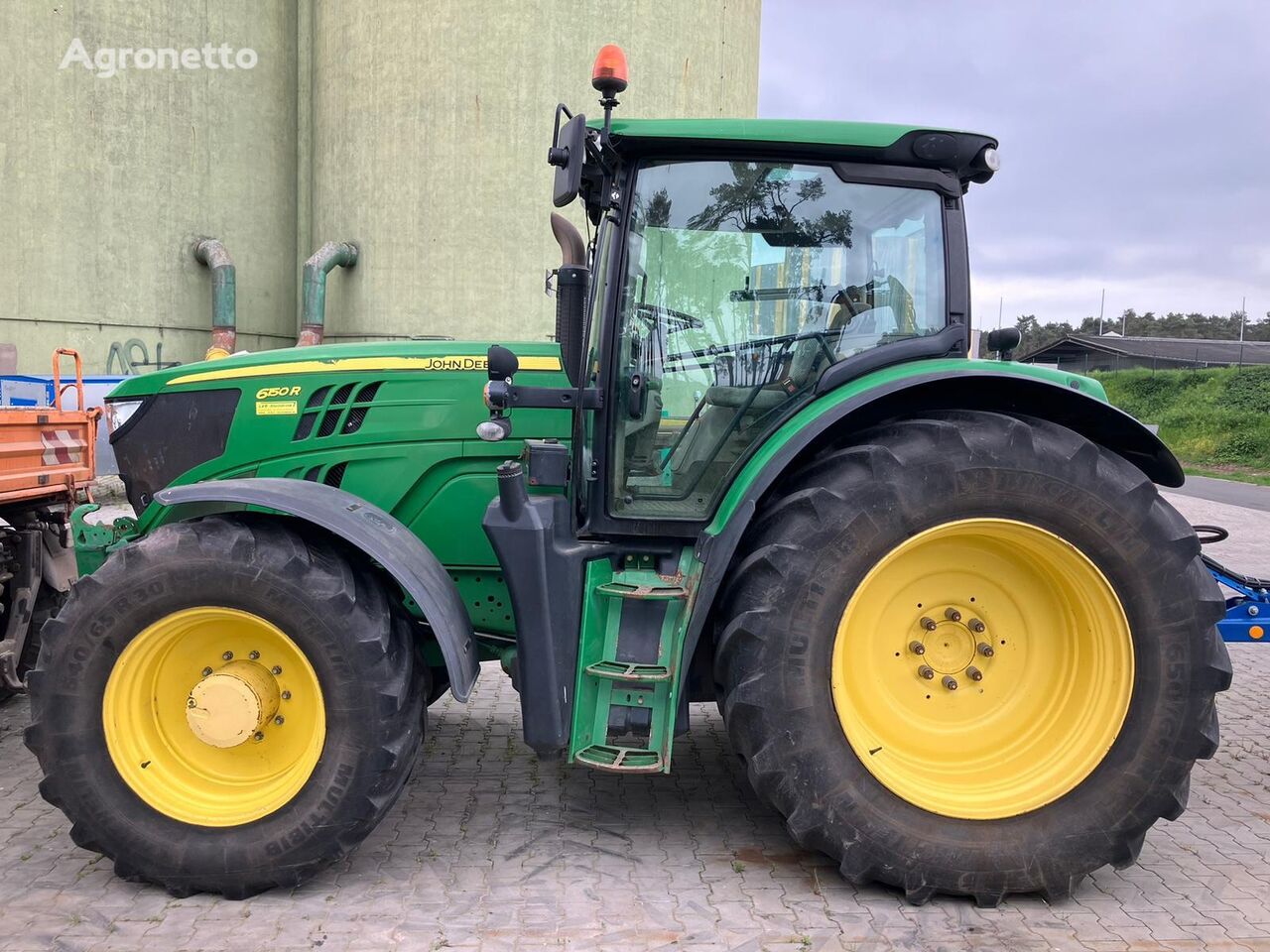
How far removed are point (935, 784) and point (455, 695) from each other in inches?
62.8

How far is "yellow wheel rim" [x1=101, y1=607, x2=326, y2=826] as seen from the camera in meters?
2.98

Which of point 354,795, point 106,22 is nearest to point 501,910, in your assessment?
point 354,795

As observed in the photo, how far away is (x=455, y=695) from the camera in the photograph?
9.94 feet

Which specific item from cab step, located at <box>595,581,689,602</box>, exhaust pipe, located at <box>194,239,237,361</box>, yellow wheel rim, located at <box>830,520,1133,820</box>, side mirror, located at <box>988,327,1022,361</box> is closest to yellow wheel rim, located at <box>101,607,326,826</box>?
cab step, located at <box>595,581,689,602</box>

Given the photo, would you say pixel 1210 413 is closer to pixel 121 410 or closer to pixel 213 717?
pixel 121 410

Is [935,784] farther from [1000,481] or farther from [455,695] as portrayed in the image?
[455,695]

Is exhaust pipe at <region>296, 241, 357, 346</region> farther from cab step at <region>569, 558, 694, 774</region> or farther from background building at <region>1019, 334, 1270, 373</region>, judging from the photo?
background building at <region>1019, 334, 1270, 373</region>

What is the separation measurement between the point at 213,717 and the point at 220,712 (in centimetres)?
3

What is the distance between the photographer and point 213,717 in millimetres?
3010

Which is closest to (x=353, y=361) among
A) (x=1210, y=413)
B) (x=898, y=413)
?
(x=898, y=413)

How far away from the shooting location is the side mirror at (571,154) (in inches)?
111

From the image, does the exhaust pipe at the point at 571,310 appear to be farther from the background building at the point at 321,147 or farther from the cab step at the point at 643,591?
the background building at the point at 321,147

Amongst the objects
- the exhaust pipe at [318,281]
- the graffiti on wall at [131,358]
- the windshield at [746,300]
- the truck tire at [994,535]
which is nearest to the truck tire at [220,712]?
the windshield at [746,300]

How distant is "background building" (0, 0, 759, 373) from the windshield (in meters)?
15.2
